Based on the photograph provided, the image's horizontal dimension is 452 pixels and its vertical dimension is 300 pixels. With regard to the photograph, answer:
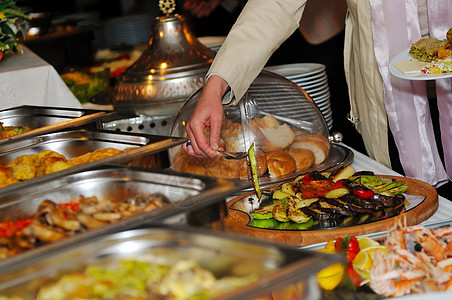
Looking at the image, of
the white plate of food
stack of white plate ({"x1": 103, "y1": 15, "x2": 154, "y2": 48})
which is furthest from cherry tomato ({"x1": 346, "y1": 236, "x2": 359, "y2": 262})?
stack of white plate ({"x1": 103, "y1": 15, "x2": 154, "y2": 48})

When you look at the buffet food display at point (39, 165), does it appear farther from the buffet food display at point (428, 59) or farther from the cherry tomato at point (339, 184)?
the buffet food display at point (428, 59)

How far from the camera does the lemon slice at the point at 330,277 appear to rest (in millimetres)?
986

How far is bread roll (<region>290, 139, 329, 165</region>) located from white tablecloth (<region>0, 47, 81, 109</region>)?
42.7 inches

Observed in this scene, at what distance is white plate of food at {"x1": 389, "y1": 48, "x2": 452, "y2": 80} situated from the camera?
4.94 feet

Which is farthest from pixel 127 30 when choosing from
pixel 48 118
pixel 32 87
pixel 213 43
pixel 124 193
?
pixel 124 193

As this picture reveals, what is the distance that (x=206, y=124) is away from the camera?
165 centimetres

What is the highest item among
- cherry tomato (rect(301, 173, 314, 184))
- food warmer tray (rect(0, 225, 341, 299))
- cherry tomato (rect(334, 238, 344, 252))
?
food warmer tray (rect(0, 225, 341, 299))

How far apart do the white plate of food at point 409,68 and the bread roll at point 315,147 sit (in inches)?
13.8

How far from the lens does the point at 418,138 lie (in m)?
1.93

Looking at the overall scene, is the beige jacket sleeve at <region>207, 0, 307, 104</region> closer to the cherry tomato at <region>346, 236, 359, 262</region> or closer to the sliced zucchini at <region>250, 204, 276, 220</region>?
the sliced zucchini at <region>250, 204, 276, 220</region>

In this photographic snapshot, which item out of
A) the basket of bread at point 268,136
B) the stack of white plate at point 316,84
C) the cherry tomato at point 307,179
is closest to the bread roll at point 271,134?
the basket of bread at point 268,136

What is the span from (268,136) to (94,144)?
552 millimetres

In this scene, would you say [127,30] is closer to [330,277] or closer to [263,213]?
[263,213]

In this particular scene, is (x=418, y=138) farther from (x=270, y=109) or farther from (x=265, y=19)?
(x=265, y=19)
